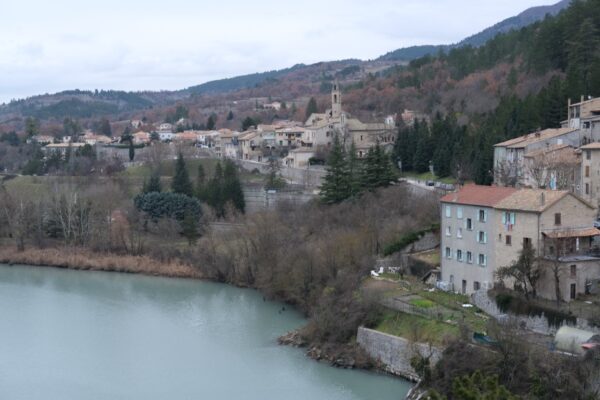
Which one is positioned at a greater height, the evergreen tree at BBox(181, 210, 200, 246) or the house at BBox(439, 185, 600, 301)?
the house at BBox(439, 185, 600, 301)

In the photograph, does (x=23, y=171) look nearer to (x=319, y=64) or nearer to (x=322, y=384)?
(x=322, y=384)

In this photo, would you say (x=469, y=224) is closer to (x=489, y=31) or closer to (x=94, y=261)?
(x=94, y=261)

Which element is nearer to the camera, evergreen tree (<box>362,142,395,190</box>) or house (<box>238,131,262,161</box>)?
evergreen tree (<box>362,142,395,190</box>)

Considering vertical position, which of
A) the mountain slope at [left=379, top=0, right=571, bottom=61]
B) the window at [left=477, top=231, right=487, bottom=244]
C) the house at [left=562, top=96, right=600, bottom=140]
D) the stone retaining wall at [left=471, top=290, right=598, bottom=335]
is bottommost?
the stone retaining wall at [left=471, top=290, right=598, bottom=335]

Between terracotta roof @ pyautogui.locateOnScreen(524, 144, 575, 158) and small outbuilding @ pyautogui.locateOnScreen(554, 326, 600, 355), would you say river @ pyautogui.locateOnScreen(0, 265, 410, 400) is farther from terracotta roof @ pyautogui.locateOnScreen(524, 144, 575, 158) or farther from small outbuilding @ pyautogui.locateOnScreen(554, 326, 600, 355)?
terracotta roof @ pyautogui.locateOnScreen(524, 144, 575, 158)

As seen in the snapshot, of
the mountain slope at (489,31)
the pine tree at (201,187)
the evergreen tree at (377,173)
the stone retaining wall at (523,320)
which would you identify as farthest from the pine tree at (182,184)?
the mountain slope at (489,31)

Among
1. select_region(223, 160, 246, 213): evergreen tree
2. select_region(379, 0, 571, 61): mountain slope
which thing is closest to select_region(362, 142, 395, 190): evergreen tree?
select_region(223, 160, 246, 213): evergreen tree

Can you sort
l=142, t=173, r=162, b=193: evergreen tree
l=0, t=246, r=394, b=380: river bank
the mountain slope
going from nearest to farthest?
l=0, t=246, r=394, b=380: river bank < l=142, t=173, r=162, b=193: evergreen tree < the mountain slope

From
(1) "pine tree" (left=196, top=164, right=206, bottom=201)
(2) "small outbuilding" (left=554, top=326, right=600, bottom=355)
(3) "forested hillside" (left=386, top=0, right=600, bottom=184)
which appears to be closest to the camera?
(2) "small outbuilding" (left=554, top=326, right=600, bottom=355)
